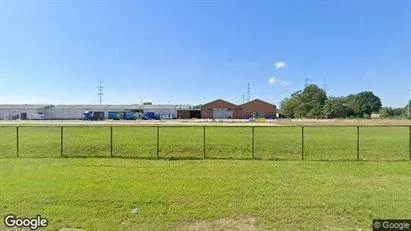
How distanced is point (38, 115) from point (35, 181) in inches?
3614

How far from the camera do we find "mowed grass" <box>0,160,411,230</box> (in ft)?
18.8

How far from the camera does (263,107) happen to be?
93.5 meters

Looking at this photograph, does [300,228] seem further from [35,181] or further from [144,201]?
[35,181]

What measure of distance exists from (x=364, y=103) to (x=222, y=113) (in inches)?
3270

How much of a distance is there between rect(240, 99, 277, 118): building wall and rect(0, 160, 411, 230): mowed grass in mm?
80916

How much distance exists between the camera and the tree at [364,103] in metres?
119

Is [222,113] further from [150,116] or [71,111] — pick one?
[71,111]

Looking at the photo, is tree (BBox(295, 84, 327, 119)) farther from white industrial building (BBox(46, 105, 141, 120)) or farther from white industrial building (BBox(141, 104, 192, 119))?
white industrial building (BBox(46, 105, 141, 120))

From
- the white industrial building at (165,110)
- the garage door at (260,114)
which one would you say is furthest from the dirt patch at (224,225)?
the garage door at (260,114)

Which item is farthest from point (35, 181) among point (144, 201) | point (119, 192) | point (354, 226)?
point (354, 226)

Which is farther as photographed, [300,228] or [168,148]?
[168,148]

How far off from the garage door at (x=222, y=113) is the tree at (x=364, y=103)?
54656mm

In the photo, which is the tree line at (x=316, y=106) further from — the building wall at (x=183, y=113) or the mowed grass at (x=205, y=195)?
the mowed grass at (x=205, y=195)

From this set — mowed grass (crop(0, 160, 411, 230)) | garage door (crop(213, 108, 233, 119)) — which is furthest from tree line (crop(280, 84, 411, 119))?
mowed grass (crop(0, 160, 411, 230))
